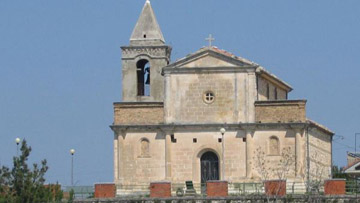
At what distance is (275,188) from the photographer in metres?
80.6

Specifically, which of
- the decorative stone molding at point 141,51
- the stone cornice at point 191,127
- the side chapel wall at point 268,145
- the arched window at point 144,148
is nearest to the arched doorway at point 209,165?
the stone cornice at point 191,127

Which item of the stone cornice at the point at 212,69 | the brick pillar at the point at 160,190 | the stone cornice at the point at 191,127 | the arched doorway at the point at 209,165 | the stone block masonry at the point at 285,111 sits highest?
the stone cornice at the point at 212,69

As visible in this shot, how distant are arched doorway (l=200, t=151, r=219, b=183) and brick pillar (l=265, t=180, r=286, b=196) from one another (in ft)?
49.9

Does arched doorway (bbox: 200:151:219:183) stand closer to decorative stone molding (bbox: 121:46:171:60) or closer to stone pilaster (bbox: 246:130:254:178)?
stone pilaster (bbox: 246:130:254:178)

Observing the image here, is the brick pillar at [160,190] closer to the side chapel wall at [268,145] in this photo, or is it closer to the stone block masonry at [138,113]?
the side chapel wall at [268,145]

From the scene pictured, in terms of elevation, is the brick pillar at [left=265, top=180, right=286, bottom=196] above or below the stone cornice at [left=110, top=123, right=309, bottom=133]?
below

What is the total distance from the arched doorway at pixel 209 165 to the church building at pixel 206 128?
0.18 ft

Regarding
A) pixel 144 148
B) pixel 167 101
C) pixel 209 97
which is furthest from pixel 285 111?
pixel 144 148

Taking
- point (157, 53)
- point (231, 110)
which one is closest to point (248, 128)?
point (231, 110)

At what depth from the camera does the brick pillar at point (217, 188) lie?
3204 inches

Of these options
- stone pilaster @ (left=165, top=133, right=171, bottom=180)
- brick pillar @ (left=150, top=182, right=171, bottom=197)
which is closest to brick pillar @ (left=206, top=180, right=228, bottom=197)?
brick pillar @ (left=150, top=182, right=171, bottom=197)

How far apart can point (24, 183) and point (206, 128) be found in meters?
14.5

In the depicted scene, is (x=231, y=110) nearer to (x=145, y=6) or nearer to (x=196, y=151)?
(x=196, y=151)

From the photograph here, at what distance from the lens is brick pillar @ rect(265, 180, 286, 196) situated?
8019 cm
